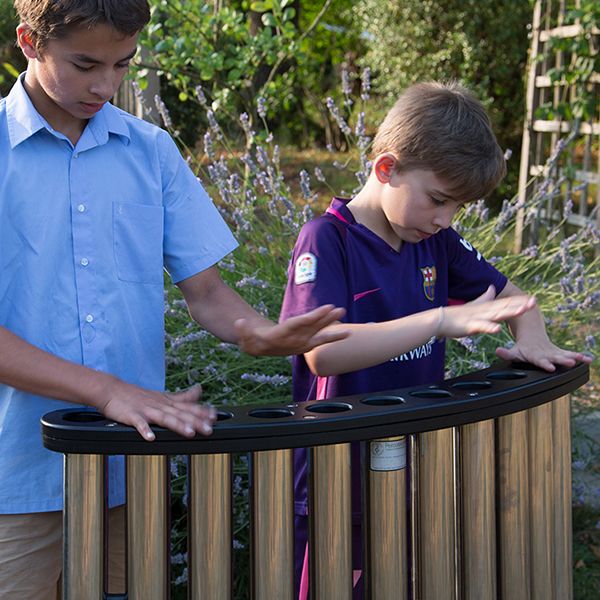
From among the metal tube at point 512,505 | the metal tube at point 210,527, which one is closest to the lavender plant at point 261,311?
the metal tube at point 512,505

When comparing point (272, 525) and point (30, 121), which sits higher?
point (30, 121)

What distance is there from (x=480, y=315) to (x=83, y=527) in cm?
85

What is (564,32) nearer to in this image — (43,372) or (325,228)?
(325,228)

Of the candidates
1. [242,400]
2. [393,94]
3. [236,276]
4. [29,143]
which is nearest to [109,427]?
[29,143]

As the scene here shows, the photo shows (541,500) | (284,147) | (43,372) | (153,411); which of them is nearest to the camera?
(153,411)

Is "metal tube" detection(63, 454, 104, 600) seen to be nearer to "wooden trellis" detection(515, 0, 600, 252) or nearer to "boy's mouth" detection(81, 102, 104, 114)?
"boy's mouth" detection(81, 102, 104, 114)

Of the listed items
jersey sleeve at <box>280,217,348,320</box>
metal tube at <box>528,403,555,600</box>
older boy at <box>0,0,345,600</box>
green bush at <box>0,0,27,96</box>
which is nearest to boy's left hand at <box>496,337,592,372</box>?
→ metal tube at <box>528,403,555,600</box>

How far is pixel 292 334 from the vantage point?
6.42ft

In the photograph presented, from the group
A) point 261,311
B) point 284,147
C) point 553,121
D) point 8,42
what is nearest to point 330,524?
point 261,311

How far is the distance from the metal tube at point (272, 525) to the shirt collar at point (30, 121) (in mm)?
785

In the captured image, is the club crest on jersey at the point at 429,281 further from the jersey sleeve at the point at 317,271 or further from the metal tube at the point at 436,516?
the metal tube at the point at 436,516

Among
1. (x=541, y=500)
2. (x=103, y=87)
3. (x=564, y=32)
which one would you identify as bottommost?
(x=541, y=500)

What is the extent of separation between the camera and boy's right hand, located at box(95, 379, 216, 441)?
69.9 inches

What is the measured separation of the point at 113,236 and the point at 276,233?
2014 mm
